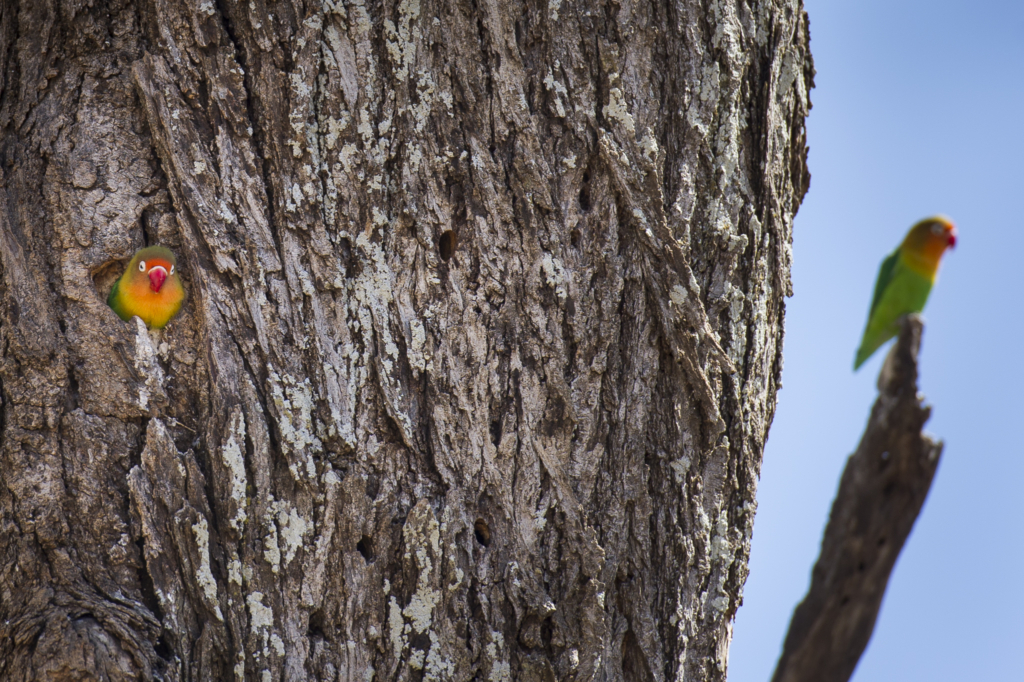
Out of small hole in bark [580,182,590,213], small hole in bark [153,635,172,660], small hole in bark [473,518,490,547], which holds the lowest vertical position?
small hole in bark [153,635,172,660]

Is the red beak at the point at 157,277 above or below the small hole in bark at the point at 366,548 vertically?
above

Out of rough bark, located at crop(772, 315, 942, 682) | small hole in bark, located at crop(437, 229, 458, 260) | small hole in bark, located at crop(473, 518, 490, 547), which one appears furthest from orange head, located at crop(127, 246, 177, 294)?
rough bark, located at crop(772, 315, 942, 682)

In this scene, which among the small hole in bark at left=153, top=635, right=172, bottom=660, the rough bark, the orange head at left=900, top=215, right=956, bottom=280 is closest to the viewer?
the rough bark

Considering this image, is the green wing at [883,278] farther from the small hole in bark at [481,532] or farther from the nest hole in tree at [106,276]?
the nest hole in tree at [106,276]

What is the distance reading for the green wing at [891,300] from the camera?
157 centimetres

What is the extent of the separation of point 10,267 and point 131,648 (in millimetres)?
1100

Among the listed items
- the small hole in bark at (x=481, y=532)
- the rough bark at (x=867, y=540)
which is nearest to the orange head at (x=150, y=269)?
the small hole in bark at (x=481, y=532)

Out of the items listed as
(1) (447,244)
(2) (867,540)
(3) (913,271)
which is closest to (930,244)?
(3) (913,271)

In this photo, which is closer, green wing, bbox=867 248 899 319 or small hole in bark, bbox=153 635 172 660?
green wing, bbox=867 248 899 319

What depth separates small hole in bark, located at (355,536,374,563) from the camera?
2.07 meters

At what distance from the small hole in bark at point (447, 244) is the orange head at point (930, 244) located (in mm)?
1152

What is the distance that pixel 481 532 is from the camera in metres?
2.14

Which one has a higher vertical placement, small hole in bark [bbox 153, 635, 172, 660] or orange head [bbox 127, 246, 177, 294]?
orange head [bbox 127, 246, 177, 294]

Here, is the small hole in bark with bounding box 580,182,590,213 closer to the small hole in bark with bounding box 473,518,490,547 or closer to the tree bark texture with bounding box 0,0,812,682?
the tree bark texture with bounding box 0,0,812,682
